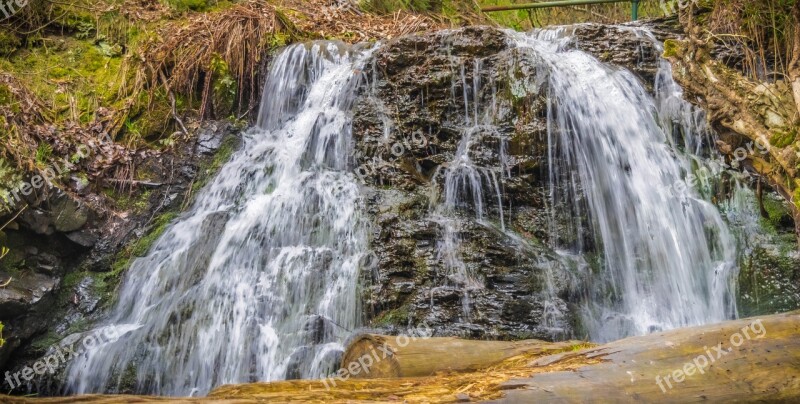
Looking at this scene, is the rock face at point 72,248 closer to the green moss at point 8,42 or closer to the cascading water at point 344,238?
the cascading water at point 344,238

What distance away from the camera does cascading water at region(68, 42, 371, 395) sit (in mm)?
4465

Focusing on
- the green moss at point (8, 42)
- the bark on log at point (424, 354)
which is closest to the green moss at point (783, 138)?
the bark on log at point (424, 354)

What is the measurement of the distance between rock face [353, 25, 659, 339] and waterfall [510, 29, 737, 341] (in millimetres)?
204

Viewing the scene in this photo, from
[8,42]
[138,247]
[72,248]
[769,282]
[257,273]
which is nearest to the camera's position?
[769,282]

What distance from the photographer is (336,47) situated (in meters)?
7.52

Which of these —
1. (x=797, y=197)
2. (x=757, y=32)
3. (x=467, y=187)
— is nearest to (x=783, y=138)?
(x=797, y=197)

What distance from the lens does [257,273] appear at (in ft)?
16.8

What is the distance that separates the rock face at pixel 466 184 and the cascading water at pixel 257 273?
0.30m

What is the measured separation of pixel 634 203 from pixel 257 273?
3545mm

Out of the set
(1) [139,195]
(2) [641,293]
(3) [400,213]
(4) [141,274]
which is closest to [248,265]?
(4) [141,274]

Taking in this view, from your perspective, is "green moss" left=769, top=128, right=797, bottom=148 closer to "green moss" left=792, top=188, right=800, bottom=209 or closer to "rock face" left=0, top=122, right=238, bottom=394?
"green moss" left=792, top=188, right=800, bottom=209

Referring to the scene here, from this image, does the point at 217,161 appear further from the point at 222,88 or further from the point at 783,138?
the point at 783,138

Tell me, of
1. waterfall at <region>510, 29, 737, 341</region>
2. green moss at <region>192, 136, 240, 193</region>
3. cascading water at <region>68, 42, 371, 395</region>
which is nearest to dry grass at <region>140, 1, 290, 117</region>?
green moss at <region>192, 136, 240, 193</region>

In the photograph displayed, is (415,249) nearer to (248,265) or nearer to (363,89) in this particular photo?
(248,265)
